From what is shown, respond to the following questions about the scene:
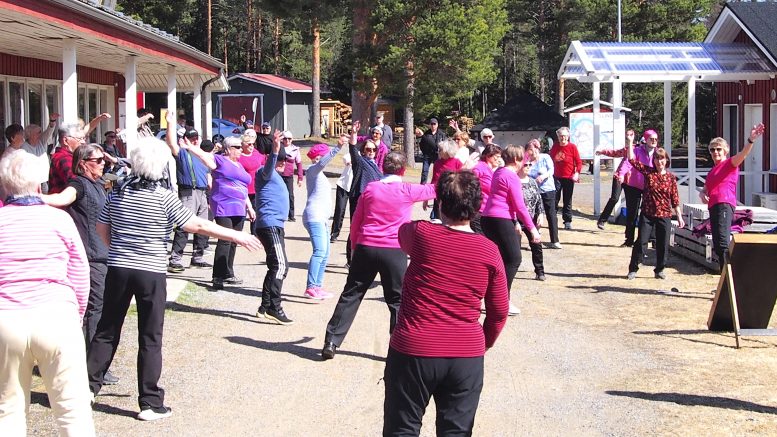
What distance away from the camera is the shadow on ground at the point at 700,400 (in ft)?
23.1

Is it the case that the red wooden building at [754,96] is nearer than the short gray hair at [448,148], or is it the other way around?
the short gray hair at [448,148]

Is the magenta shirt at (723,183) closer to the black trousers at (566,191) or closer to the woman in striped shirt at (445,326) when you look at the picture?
the black trousers at (566,191)

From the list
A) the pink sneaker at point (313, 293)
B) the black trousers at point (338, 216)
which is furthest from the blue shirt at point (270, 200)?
the black trousers at point (338, 216)

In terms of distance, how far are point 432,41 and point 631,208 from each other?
16.6m

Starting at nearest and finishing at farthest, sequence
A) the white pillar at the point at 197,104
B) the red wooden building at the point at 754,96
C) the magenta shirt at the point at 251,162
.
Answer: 1. the magenta shirt at the point at 251,162
2. the red wooden building at the point at 754,96
3. the white pillar at the point at 197,104

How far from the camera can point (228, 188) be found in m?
11.3

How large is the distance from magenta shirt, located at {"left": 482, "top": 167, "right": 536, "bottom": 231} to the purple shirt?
304cm

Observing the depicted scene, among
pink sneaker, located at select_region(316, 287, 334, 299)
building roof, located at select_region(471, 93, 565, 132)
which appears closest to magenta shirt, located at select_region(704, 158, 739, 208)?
pink sneaker, located at select_region(316, 287, 334, 299)

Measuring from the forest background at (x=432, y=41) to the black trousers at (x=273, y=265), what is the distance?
2138 cm

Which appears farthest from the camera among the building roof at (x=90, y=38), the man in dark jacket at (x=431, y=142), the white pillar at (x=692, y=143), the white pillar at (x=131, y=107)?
the man in dark jacket at (x=431, y=142)

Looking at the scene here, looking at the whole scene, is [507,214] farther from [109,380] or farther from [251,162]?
[251,162]

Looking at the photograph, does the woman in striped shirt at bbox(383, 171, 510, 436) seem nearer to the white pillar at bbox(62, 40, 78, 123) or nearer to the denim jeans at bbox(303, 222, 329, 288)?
the denim jeans at bbox(303, 222, 329, 288)

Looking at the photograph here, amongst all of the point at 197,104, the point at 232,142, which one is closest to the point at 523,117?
the point at 197,104

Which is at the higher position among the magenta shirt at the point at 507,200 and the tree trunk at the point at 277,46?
the tree trunk at the point at 277,46
